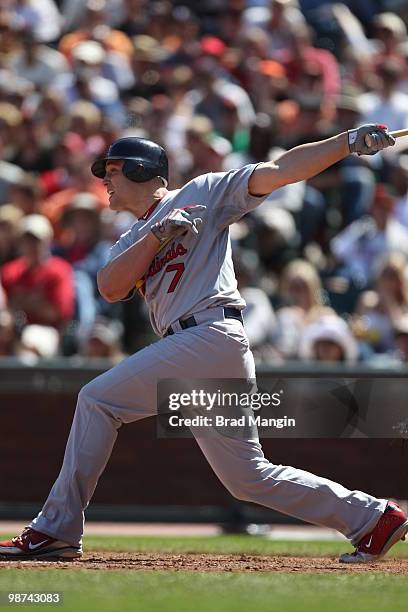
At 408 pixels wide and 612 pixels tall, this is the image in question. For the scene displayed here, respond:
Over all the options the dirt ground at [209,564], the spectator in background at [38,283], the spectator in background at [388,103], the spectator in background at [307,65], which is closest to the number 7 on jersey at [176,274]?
the dirt ground at [209,564]

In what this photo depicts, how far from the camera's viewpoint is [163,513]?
9.48 metres

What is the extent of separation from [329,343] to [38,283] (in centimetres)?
258

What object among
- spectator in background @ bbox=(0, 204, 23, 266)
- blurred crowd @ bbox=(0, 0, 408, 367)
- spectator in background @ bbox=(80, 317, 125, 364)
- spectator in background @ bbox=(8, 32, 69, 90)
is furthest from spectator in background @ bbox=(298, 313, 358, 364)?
spectator in background @ bbox=(8, 32, 69, 90)

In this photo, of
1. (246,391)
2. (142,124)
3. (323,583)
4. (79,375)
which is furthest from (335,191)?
(323,583)

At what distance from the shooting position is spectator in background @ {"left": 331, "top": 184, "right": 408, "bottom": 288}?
10984 millimetres

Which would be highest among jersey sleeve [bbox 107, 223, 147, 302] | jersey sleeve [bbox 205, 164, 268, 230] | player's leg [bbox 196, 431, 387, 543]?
jersey sleeve [bbox 205, 164, 268, 230]

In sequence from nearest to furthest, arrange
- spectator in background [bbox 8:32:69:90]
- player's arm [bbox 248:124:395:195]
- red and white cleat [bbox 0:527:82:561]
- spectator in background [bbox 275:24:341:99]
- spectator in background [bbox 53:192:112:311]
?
player's arm [bbox 248:124:395:195]
red and white cleat [bbox 0:527:82:561]
spectator in background [bbox 53:192:112:311]
spectator in background [bbox 275:24:341:99]
spectator in background [bbox 8:32:69:90]

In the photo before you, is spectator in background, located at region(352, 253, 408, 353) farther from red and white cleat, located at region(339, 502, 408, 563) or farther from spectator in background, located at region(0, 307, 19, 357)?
red and white cleat, located at region(339, 502, 408, 563)

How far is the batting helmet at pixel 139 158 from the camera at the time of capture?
586cm

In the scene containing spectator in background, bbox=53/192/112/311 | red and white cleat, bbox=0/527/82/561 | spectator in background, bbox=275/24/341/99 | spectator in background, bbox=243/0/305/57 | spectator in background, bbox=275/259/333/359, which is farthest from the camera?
spectator in background, bbox=243/0/305/57

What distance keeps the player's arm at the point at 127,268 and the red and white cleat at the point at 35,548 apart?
1.11m

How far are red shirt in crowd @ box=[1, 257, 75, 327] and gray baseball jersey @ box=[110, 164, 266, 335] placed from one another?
499 centimetres

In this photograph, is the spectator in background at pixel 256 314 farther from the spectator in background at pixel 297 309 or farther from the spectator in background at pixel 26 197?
the spectator in background at pixel 26 197

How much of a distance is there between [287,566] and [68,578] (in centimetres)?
119
